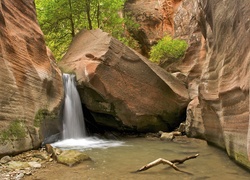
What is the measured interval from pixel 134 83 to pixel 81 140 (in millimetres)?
3360

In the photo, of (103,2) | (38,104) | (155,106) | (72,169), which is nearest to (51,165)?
(72,169)

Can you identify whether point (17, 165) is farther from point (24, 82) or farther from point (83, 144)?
point (83, 144)

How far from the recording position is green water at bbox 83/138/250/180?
17.9 ft

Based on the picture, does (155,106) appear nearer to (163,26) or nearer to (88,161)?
(88,161)

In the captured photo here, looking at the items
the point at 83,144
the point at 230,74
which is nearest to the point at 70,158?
the point at 83,144

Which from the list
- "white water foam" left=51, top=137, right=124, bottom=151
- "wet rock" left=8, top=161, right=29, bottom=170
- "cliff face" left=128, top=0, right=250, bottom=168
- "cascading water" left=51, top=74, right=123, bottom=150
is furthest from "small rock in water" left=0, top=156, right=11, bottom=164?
"cliff face" left=128, top=0, right=250, bottom=168

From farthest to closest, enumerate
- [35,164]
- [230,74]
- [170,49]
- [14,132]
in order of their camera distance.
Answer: [170,49], [14,132], [230,74], [35,164]

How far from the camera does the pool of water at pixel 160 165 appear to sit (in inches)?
216

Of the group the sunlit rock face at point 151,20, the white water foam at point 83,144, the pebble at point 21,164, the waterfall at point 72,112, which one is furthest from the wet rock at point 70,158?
the sunlit rock face at point 151,20

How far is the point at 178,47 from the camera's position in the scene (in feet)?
57.6

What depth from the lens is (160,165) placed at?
621cm

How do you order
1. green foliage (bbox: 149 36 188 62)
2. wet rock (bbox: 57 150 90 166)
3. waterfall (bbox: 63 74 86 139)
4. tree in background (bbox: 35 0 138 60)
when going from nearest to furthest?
1. wet rock (bbox: 57 150 90 166)
2. waterfall (bbox: 63 74 86 139)
3. tree in background (bbox: 35 0 138 60)
4. green foliage (bbox: 149 36 188 62)

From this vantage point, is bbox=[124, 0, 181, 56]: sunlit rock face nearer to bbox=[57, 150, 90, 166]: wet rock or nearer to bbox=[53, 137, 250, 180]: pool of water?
bbox=[53, 137, 250, 180]: pool of water

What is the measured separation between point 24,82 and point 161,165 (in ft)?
15.2
